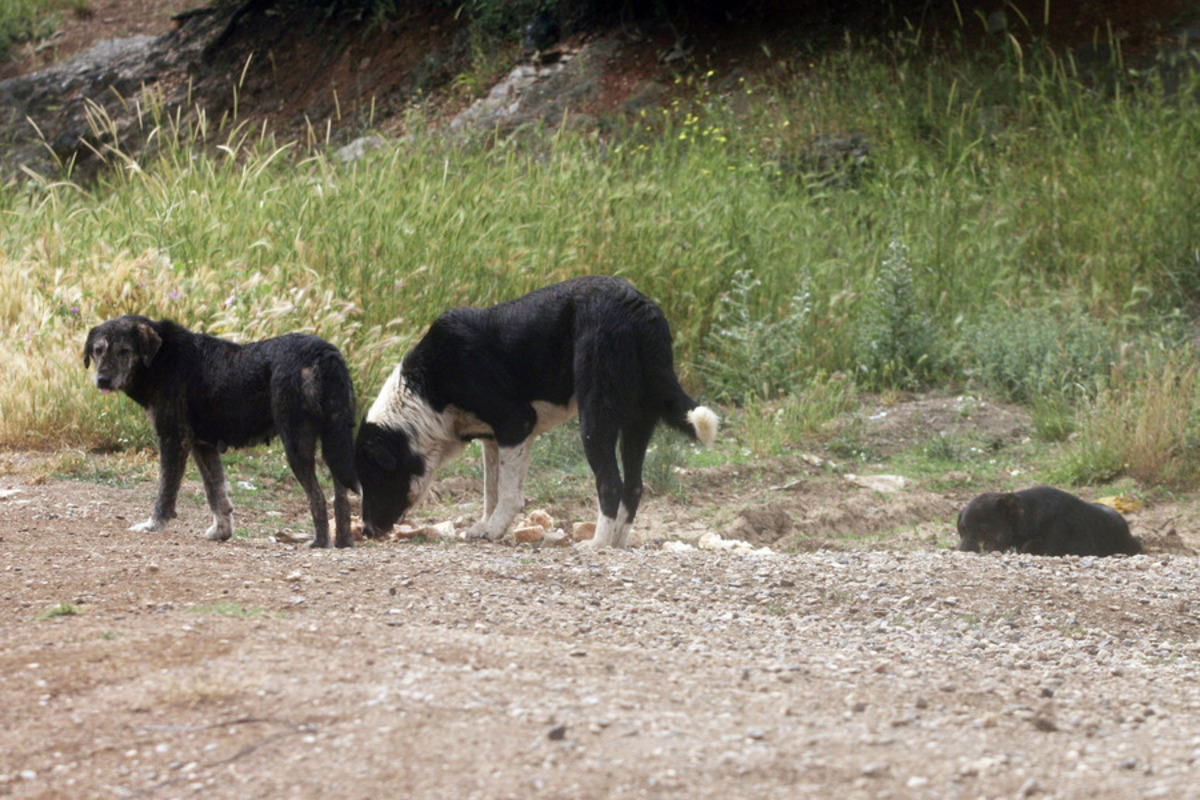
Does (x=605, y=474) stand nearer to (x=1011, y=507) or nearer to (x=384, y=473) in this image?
(x=384, y=473)

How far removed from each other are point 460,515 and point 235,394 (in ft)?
6.93

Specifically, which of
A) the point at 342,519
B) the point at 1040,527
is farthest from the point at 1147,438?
the point at 342,519

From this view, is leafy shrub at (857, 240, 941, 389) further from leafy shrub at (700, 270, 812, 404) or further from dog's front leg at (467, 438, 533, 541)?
dog's front leg at (467, 438, 533, 541)

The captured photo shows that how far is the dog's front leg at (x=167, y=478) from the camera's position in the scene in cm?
601

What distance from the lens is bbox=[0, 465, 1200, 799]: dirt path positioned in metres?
2.78

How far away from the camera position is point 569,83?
1662 centimetres

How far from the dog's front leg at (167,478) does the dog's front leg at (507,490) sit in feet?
4.90

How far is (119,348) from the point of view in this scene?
5.76 meters

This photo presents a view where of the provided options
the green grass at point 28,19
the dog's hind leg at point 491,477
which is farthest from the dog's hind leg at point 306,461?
the green grass at point 28,19

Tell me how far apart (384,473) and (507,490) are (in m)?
0.66

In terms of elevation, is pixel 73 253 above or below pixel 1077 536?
above

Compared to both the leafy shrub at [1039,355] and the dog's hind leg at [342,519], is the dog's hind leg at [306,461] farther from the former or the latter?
the leafy shrub at [1039,355]

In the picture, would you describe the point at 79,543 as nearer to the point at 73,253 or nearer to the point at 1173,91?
the point at 73,253

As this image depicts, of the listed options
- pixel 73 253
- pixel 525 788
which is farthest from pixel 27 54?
pixel 525 788
